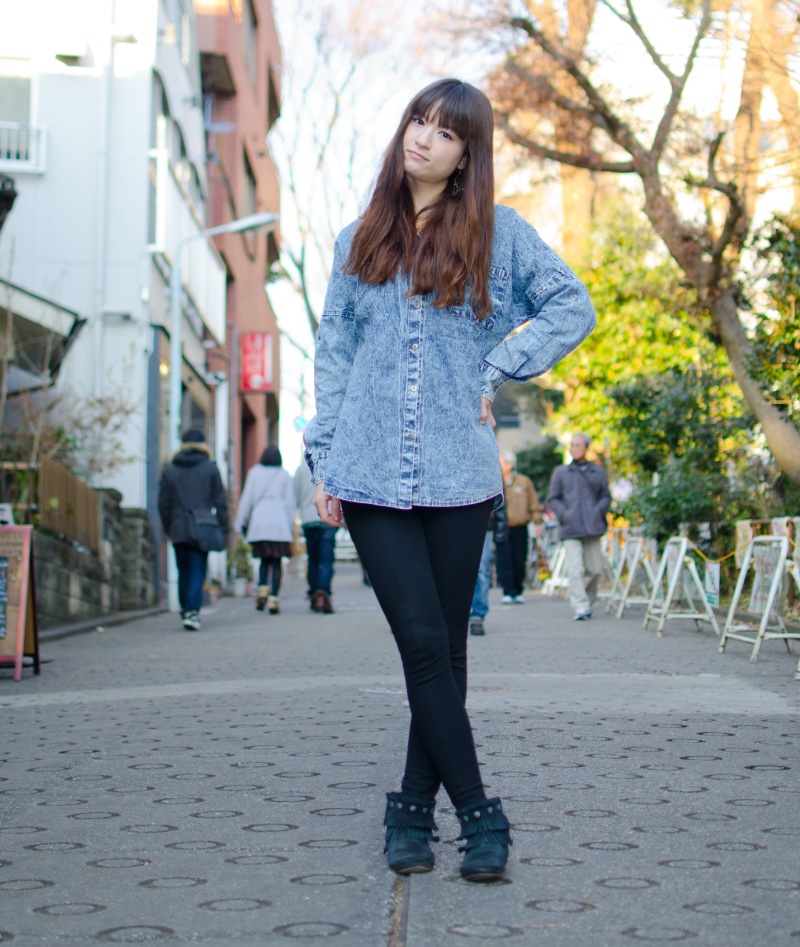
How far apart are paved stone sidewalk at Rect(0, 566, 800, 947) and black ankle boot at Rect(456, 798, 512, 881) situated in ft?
0.14

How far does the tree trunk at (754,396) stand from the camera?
44.0 ft

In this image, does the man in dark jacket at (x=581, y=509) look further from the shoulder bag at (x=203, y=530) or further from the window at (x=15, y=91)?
the window at (x=15, y=91)

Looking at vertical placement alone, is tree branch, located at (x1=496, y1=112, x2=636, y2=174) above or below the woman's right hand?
above

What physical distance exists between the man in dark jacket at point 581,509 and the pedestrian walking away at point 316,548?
259 centimetres

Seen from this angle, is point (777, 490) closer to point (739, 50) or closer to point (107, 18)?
point (739, 50)

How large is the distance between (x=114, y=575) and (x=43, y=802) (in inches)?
486

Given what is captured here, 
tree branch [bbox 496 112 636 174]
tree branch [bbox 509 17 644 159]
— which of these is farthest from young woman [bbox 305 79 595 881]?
tree branch [bbox 496 112 636 174]

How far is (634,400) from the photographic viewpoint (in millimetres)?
18188

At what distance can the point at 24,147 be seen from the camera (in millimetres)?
18922

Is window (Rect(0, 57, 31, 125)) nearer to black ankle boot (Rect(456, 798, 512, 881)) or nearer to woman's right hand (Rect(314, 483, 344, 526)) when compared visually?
woman's right hand (Rect(314, 483, 344, 526))

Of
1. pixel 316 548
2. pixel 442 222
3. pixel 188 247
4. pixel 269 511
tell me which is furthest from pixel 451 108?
pixel 188 247

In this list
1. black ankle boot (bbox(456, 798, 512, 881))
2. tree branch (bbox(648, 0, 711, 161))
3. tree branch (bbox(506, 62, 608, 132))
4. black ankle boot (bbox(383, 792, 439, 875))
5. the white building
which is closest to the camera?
black ankle boot (bbox(456, 798, 512, 881))

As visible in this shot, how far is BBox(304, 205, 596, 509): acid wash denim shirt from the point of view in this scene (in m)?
3.34

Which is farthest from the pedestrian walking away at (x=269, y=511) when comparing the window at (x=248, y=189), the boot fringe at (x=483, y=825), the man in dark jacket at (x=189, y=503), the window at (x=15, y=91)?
the window at (x=248, y=189)
